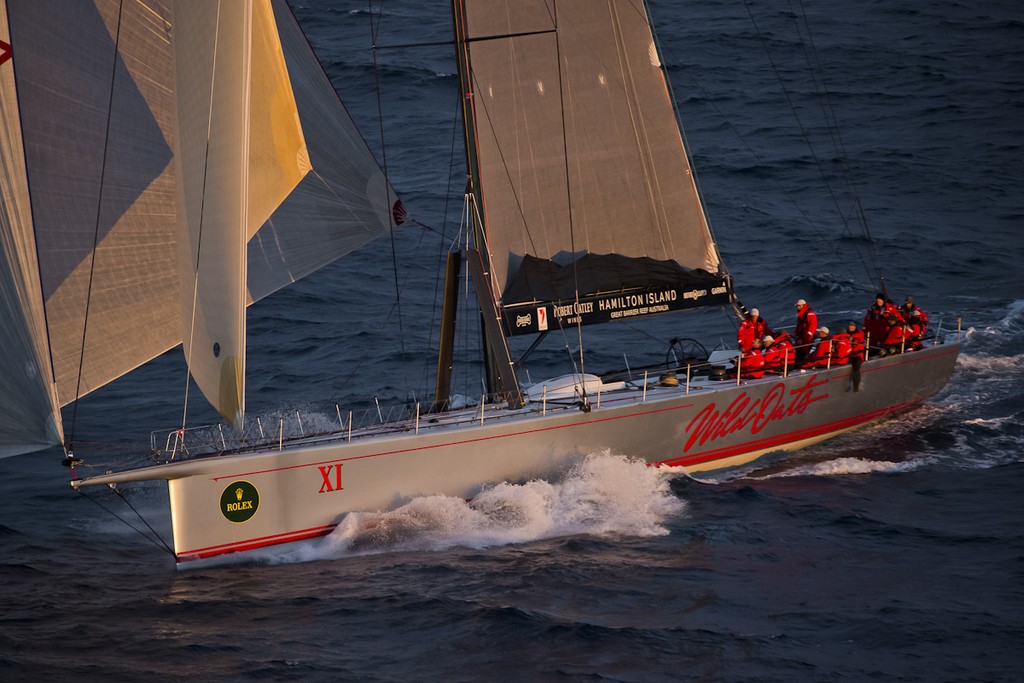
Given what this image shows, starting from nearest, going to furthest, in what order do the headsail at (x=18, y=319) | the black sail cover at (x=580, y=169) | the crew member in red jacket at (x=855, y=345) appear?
the headsail at (x=18, y=319) → the black sail cover at (x=580, y=169) → the crew member in red jacket at (x=855, y=345)

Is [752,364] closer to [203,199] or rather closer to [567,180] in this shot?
[567,180]

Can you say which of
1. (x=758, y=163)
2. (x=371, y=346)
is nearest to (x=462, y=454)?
(x=371, y=346)

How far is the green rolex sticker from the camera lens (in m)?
14.2

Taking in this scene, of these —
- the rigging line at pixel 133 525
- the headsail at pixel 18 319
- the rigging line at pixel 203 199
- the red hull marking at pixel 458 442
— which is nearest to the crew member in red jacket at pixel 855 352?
the red hull marking at pixel 458 442

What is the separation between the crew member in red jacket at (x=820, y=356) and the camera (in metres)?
18.2

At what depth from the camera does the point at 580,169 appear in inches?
698

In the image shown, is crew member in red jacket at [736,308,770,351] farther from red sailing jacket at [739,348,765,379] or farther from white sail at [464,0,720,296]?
white sail at [464,0,720,296]

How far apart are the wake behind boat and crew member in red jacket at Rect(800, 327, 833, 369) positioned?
0.16 meters

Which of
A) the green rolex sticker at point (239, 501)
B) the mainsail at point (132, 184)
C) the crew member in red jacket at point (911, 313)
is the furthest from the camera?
the crew member in red jacket at point (911, 313)

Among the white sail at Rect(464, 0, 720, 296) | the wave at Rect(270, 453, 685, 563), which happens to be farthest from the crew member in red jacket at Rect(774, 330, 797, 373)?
the wave at Rect(270, 453, 685, 563)

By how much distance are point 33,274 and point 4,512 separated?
17.2 feet

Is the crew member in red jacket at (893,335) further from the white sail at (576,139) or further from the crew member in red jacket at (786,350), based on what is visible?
the white sail at (576,139)

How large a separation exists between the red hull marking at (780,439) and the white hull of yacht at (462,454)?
0.9 inches

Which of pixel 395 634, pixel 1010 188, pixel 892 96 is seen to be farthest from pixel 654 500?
pixel 892 96
